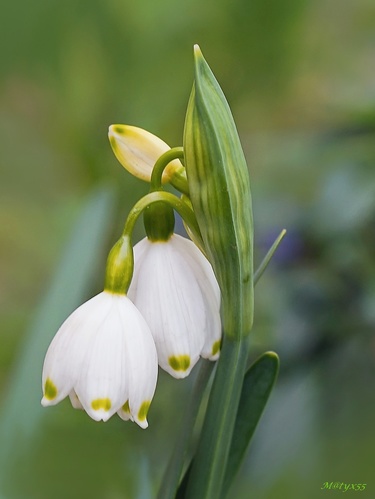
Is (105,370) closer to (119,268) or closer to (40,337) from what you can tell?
(119,268)

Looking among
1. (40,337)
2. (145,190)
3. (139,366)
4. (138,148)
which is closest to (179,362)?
(139,366)

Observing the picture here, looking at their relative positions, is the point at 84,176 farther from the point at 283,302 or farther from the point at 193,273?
the point at 193,273

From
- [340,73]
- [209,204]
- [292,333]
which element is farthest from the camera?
[340,73]

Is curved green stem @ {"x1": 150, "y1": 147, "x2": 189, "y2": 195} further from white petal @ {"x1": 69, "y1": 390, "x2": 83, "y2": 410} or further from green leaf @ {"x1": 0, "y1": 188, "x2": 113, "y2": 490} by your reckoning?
green leaf @ {"x1": 0, "y1": 188, "x2": 113, "y2": 490}

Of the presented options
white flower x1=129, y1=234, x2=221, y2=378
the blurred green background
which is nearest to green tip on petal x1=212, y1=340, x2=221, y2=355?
white flower x1=129, y1=234, x2=221, y2=378

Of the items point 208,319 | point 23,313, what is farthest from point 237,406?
point 23,313

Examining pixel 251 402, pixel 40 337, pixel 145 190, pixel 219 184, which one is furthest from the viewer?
pixel 145 190
